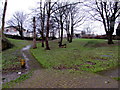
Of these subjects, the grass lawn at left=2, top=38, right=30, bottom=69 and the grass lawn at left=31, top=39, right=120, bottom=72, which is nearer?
the grass lawn at left=31, top=39, right=120, bottom=72

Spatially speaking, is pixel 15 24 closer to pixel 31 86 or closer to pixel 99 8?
pixel 99 8

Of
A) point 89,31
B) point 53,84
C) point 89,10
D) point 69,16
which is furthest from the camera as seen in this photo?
point 89,31

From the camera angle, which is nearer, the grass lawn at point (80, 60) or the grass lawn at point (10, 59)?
the grass lawn at point (80, 60)

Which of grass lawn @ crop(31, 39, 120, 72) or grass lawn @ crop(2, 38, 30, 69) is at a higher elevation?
grass lawn @ crop(31, 39, 120, 72)

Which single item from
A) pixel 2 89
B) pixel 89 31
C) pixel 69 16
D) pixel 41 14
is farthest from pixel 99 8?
pixel 89 31

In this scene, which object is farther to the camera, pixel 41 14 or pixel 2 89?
pixel 41 14

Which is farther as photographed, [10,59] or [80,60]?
[10,59]

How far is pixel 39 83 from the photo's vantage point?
4.71m

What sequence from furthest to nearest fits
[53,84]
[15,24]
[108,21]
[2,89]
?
[15,24] → [108,21] → [53,84] → [2,89]

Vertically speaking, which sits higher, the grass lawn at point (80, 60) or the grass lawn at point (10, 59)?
the grass lawn at point (80, 60)

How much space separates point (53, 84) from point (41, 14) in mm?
18688

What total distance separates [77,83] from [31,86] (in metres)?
1.79

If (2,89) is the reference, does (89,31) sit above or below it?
above

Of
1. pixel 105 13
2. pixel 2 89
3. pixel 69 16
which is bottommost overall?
pixel 2 89
